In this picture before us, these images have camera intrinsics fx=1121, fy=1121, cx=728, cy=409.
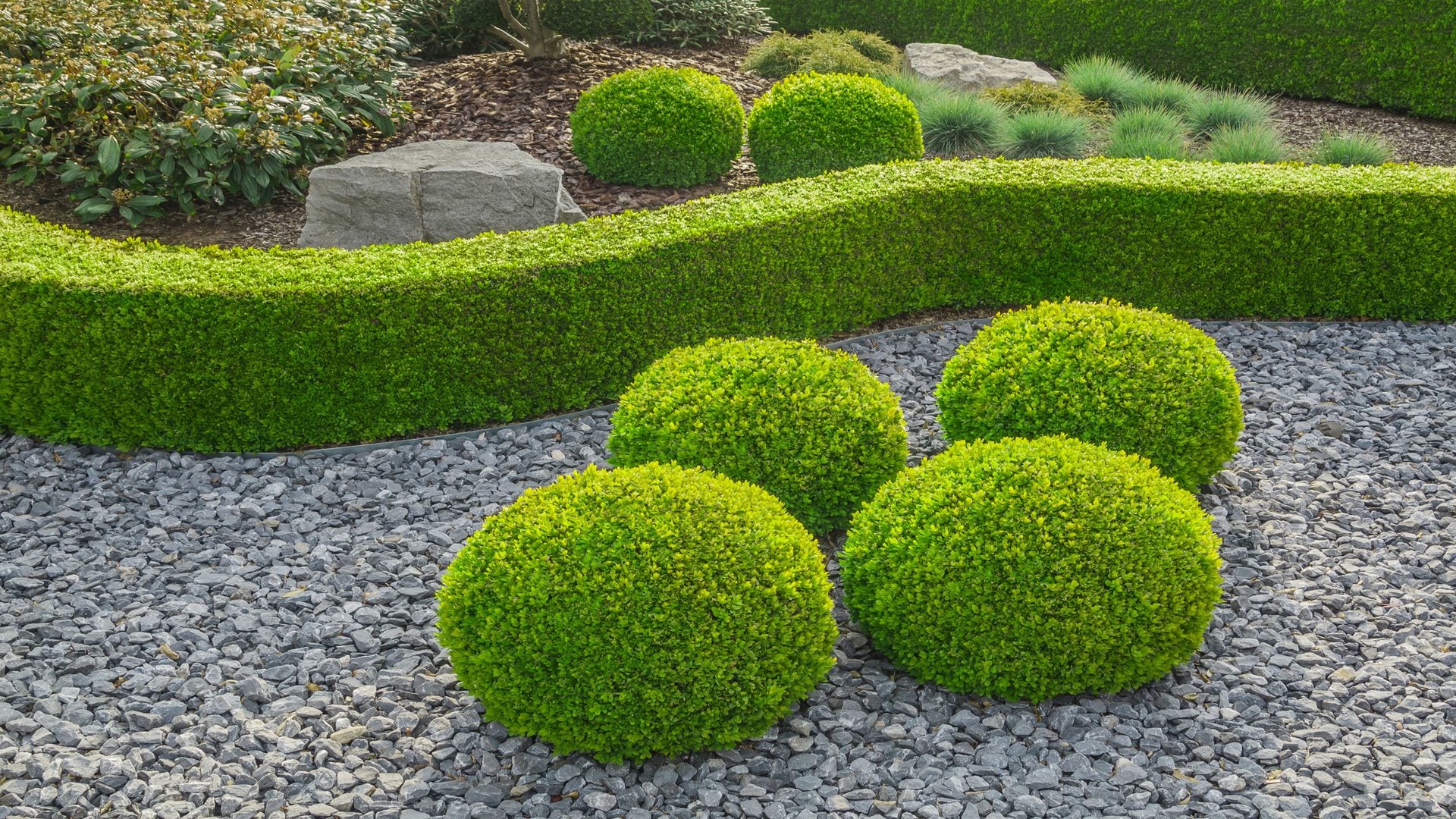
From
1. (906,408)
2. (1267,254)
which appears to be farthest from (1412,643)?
(1267,254)

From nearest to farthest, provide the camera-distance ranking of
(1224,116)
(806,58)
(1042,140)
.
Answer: (1042,140)
(1224,116)
(806,58)

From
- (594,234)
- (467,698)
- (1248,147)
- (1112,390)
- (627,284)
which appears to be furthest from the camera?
(1248,147)

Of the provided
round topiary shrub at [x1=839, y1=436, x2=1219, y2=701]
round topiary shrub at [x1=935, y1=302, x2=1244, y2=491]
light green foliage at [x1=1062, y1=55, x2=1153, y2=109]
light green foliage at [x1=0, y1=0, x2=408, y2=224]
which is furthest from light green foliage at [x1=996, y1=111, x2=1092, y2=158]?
round topiary shrub at [x1=839, y1=436, x2=1219, y2=701]

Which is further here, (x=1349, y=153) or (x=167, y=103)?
(x=1349, y=153)

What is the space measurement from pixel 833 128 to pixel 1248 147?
344 centimetres

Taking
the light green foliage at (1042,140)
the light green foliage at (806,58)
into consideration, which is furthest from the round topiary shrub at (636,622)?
the light green foliage at (806,58)

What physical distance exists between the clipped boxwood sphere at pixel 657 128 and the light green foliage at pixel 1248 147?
391cm

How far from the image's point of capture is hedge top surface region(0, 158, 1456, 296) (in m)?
5.74

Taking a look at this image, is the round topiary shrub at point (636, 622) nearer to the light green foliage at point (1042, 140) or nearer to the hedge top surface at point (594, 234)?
the hedge top surface at point (594, 234)

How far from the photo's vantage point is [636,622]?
3441mm

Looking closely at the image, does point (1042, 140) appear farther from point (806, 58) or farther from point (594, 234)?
point (594, 234)

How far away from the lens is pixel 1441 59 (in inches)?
434

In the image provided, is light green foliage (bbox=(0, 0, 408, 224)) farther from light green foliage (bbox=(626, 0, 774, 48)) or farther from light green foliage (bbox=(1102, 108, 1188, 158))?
light green foliage (bbox=(1102, 108, 1188, 158))

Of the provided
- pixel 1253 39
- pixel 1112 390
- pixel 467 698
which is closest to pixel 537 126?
pixel 1112 390
